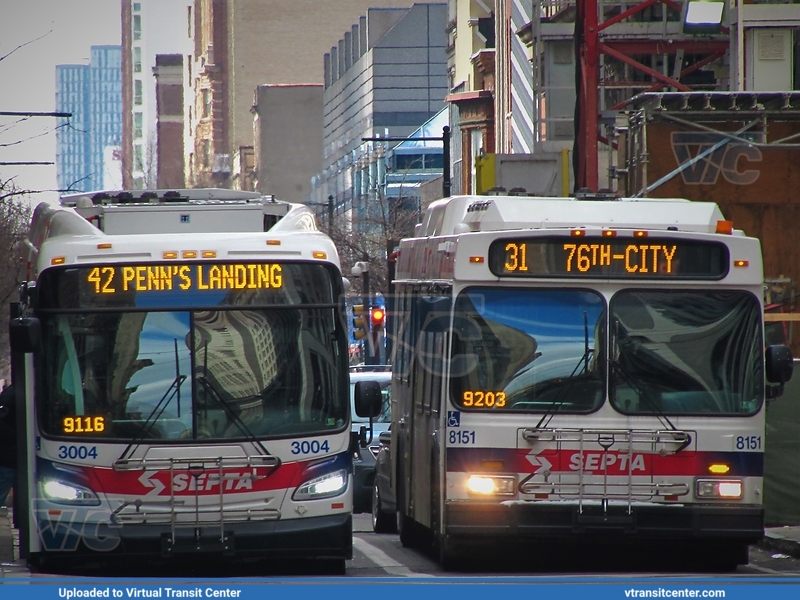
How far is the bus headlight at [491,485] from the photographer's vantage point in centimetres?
1135

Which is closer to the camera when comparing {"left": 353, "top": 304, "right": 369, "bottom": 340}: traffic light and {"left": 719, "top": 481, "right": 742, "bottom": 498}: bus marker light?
{"left": 719, "top": 481, "right": 742, "bottom": 498}: bus marker light

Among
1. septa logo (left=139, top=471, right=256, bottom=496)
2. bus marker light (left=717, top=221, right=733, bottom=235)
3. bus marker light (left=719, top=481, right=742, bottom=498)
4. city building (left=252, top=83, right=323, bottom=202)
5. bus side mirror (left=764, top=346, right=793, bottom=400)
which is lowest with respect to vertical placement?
bus marker light (left=719, top=481, right=742, bottom=498)

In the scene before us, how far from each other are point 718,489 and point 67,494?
463cm

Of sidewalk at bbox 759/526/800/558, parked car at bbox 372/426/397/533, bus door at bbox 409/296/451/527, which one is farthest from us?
parked car at bbox 372/426/397/533

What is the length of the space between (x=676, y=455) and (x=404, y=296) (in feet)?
12.1

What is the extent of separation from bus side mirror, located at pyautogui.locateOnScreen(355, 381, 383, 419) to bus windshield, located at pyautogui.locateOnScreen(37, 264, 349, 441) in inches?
18.1

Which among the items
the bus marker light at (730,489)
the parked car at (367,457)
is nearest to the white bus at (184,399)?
the bus marker light at (730,489)

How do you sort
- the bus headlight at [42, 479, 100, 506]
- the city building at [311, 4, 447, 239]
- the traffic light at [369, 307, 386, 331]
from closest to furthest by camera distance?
the bus headlight at [42, 479, 100, 506] < the traffic light at [369, 307, 386, 331] < the city building at [311, 4, 447, 239]

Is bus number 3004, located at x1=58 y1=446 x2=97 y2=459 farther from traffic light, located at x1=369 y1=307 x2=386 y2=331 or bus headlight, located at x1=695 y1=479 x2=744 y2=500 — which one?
traffic light, located at x1=369 y1=307 x2=386 y2=331

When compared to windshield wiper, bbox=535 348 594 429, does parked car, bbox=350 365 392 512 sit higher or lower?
lower

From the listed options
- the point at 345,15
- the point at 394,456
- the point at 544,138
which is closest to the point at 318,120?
the point at 345,15

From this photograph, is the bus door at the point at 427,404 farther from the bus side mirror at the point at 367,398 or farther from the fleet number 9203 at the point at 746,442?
the fleet number 9203 at the point at 746,442

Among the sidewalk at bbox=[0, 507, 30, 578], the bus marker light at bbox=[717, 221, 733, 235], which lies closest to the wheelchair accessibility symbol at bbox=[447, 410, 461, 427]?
the bus marker light at bbox=[717, 221, 733, 235]

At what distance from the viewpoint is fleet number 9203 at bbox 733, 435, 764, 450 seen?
11.4 m
